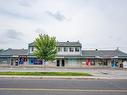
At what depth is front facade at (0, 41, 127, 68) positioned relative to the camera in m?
62.7

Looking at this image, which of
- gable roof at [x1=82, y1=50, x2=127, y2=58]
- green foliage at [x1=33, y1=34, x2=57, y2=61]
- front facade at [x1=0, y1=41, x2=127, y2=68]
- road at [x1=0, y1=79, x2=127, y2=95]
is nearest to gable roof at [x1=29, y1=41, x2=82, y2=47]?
front facade at [x1=0, y1=41, x2=127, y2=68]

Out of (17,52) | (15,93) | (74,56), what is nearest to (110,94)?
(15,93)

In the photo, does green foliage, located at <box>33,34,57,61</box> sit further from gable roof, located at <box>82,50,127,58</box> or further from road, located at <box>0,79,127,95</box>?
gable roof, located at <box>82,50,127,58</box>

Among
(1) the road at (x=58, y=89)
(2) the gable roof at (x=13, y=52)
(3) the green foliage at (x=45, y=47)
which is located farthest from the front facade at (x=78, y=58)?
(1) the road at (x=58, y=89)

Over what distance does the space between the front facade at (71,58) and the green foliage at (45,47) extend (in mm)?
27613

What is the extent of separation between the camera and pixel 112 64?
210 ft

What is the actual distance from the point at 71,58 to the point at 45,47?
2984 centimetres

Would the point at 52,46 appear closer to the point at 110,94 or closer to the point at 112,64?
the point at 110,94

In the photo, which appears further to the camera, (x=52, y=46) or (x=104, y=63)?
(x=104, y=63)

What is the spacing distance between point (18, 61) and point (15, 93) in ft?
175

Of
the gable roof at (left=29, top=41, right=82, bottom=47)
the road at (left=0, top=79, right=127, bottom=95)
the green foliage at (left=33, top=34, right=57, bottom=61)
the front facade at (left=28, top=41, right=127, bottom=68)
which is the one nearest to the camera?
the road at (left=0, top=79, right=127, bottom=95)

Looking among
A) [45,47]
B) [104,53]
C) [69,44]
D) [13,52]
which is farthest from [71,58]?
[45,47]

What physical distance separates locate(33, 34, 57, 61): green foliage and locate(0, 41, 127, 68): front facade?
27.6 m

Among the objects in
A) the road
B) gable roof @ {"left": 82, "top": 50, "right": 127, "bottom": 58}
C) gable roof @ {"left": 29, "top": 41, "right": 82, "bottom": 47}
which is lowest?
the road
